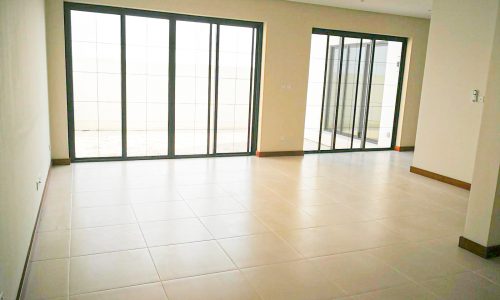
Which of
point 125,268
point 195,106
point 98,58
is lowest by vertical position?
point 125,268

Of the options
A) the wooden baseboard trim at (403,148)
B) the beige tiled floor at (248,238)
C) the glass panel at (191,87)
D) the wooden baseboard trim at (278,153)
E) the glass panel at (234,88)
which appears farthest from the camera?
the wooden baseboard trim at (403,148)

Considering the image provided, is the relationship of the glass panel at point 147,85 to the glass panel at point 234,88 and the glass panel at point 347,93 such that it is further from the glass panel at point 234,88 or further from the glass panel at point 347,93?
the glass panel at point 347,93

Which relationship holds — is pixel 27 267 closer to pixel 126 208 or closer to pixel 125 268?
pixel 125 268

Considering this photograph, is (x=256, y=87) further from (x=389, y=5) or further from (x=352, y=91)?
(x=389, y=5)

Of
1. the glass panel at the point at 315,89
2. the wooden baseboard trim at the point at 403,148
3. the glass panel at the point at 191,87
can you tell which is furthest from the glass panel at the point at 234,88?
the wooden baseboard trim at the point at 403,148

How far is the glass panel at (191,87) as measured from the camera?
23.0 feet

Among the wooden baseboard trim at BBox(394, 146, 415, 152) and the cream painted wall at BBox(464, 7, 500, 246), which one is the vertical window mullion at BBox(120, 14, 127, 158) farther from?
the wooden baseboard trim at BBox(394, 146, 415, 152)

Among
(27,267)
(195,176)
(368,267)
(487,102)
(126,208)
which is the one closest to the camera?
(27,267)

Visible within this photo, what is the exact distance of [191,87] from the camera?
7.19 metres

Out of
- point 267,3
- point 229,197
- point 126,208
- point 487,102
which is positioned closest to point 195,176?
point 229,197

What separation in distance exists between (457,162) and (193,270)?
4825 mm

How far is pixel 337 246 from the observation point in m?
3.71

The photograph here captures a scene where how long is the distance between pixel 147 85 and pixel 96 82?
2.72ft

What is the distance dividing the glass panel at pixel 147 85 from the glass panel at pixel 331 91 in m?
3.37
